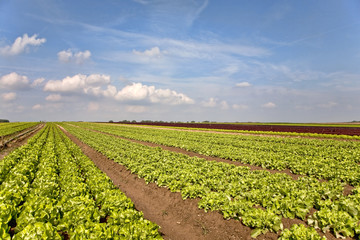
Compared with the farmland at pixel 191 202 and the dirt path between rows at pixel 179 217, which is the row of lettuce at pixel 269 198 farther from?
the dirt path between rows at pixel 179 217

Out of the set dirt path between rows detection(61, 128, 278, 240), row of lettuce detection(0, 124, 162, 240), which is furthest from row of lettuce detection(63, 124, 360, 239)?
row of lettuce detection(0, 124, 162, 240)

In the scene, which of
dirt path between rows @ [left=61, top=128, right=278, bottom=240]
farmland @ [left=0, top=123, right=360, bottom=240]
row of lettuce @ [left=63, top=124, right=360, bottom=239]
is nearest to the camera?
farmland @ [left=0, top=123, right=360, bottom=240]

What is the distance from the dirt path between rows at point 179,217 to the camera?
800 centimetres

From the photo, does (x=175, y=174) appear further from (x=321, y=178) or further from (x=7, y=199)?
(x=321, y=178)

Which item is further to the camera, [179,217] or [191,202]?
[191,202]

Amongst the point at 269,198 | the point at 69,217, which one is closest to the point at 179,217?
the point at 269,198

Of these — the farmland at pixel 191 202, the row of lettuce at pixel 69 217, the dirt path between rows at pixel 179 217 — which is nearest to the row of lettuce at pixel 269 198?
the farmland at pixel 191 202

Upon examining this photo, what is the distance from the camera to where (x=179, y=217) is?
9.55 m

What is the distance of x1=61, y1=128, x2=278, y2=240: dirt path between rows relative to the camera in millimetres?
8000

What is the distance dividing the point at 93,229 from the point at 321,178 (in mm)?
13525

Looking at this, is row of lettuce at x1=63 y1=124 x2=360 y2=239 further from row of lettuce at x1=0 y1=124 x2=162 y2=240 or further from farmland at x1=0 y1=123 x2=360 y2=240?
row of lettuce at x1=0 y1=124 x2=162 y2=240

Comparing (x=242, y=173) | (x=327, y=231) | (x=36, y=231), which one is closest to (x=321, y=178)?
(x=242, y=173)

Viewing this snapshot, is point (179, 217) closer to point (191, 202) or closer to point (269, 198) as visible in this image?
point (191, 202)

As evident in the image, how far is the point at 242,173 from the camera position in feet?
42.4
